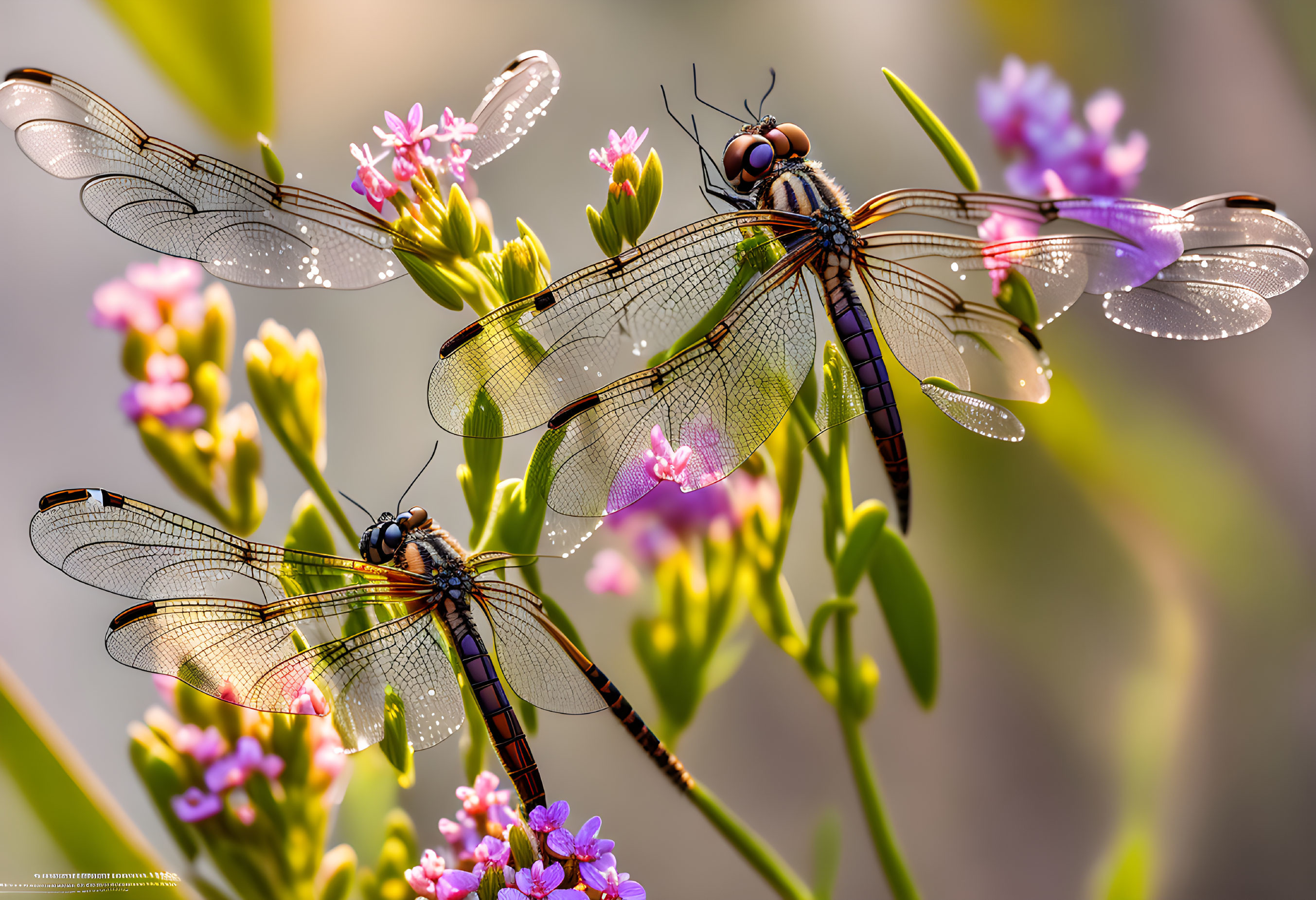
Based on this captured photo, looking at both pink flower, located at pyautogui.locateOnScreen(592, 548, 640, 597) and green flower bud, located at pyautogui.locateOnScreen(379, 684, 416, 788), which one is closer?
green flower bud, located at pyautogui.locateOnScreen(379, 684, 416, 788)

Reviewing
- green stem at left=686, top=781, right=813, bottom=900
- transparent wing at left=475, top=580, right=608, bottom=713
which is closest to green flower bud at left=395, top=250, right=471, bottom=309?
transparent wing at left=475, top=580, right=608, bottom=713

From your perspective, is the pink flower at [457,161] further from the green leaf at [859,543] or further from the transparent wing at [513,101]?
the green leaf at [859,543]

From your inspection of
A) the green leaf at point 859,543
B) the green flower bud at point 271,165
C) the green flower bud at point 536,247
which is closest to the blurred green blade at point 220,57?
the green flower bud at point 271,165

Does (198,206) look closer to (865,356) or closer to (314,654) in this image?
(314,654)

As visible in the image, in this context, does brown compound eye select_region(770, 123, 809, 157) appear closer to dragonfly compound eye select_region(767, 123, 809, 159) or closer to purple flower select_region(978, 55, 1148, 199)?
dragonfly compound eye select_region(767, 123, 809, 159)

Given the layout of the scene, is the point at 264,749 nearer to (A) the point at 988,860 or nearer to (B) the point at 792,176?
(B) the point at 792,176

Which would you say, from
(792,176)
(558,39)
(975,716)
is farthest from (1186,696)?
(558,39)
